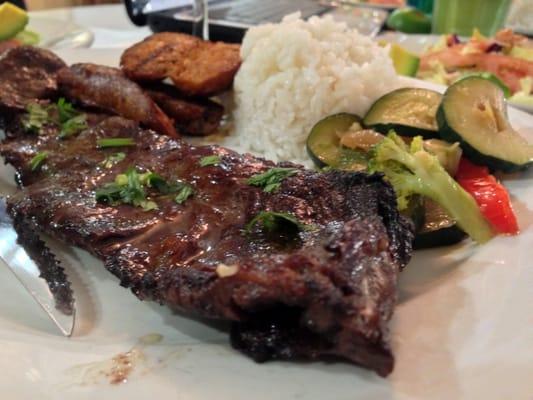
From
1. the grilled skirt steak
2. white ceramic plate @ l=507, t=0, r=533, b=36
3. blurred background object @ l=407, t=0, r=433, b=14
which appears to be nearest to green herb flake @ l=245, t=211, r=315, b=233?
the grilled skirt steak

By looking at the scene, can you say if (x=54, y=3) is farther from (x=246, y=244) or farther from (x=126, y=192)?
(x=246, y=244)

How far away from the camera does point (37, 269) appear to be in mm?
1847

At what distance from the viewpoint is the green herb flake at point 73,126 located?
2518 millimetres

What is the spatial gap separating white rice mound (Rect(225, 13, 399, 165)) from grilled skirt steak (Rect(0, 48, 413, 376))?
2.93 ft

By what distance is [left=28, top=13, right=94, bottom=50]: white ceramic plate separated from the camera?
4586 millimetres

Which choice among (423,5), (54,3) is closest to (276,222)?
(423,5)

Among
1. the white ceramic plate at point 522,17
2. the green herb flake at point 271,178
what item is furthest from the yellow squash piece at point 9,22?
the white ceramic plate at point 522,17

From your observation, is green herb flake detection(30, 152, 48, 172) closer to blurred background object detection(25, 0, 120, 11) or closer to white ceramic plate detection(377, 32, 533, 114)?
white ceramic plate detection(377, 32, 533, 114)

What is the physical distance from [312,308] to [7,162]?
1796 millimetres

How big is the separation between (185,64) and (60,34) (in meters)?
2.28

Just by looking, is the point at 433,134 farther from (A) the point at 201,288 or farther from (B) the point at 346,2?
(B) the point at 346,2

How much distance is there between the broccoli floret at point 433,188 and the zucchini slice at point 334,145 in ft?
0.78

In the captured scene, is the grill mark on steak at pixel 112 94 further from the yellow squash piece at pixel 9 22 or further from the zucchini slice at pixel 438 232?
the yellow squash piece at pixel 9 22

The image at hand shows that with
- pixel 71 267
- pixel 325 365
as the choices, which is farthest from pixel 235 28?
pixel 325 365
